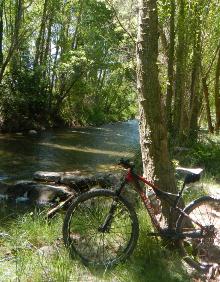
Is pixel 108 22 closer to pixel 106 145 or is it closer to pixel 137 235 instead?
pixel 106 145

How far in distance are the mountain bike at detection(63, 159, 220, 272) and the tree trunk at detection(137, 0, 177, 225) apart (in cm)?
31

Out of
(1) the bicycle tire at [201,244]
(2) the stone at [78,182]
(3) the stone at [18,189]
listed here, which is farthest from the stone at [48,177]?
(1) the bicycle tire at [201,244]

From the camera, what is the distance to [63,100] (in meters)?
30.6

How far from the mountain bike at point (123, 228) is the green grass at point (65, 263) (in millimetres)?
141

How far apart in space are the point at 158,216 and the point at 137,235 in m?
0.64

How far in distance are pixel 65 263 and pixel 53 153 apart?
40.5 ft

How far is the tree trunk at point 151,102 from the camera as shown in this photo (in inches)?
193

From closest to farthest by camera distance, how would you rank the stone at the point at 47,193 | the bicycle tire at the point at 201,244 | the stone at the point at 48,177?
the bicycle tire at the point at 201,244, the stone at the point at 47,193, the stone at the point at 48,177

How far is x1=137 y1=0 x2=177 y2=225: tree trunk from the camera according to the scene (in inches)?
193

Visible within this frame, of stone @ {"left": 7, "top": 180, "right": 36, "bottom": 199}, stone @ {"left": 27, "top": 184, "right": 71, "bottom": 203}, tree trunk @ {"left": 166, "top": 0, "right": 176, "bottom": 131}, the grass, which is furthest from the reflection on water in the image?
the grass

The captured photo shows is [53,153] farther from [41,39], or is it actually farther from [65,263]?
Answer: [41,39]

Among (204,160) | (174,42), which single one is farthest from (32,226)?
(174,42)

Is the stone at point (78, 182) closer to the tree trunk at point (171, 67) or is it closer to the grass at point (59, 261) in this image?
the tree trunk at point (171, 67)

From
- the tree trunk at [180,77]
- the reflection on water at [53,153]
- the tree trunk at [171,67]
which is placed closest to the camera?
the tree trunk at [180,77]
